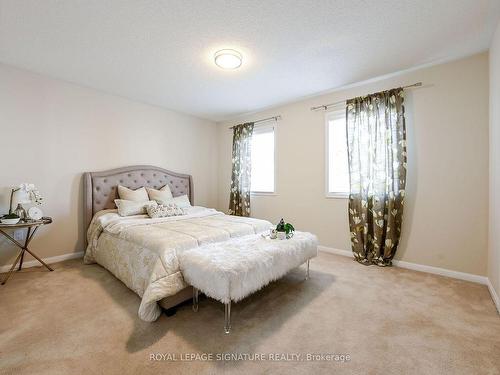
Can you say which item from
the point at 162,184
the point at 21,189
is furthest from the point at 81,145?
the point at 162,184

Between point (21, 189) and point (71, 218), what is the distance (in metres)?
0.72

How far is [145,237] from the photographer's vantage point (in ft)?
7.05

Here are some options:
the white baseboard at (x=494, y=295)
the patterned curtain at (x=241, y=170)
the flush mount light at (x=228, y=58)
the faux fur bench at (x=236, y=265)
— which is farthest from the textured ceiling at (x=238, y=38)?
the white baseboard at (x=494, y=295)

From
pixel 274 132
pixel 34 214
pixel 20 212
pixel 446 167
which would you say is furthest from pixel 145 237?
pixel 446 167

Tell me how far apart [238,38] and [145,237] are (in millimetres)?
2090

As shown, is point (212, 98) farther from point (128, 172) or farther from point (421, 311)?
point (421, 311)

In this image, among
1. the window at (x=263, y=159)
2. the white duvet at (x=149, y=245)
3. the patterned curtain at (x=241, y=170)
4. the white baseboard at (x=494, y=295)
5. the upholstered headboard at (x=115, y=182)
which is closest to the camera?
the white duvet at (x=149, y=245)

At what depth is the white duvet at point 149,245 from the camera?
5.84 feet

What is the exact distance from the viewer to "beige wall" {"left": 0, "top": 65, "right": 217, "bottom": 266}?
2.79 m

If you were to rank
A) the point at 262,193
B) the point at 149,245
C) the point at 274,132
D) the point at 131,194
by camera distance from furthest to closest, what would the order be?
1. the point at 262,193
2. the point at 274,132
3. the point at 131,194
4. the point at 149,245

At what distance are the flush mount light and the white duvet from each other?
1.81 m

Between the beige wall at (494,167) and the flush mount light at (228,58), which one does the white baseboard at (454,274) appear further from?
the flush mount light at (228,58)

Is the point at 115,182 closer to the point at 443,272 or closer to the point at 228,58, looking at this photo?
the point at 228,58

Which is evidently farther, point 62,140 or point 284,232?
point 62,140
